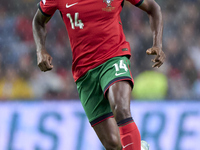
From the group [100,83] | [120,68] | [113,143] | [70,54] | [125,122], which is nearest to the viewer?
[125,122]

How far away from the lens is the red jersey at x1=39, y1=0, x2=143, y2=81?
127 inches

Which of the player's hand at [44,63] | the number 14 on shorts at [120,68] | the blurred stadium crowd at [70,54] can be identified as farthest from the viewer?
the blurred stadium crowd at [70,54]

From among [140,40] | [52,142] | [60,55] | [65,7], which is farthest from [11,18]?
[65,7]

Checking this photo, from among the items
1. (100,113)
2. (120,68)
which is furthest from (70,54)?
(120,68)

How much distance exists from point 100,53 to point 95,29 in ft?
0.72

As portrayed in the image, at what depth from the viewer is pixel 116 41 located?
3.26m

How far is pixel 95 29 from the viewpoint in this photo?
3.25 meters

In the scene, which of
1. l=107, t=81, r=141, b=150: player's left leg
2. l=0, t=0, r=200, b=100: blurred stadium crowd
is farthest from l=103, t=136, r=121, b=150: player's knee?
l=0, t=0, r=200, b=100: blurred stadium crowd

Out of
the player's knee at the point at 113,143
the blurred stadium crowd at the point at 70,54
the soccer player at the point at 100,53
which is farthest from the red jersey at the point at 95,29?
the blurred stadium crowd at the point at 70,54

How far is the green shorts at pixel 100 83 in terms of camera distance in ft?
9.93

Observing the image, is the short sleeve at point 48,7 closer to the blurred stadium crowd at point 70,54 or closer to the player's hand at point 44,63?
the player's hand at point 44,63

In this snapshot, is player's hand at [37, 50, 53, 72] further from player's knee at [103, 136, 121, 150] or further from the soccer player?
player's knee at [103, 136, 121, 150]

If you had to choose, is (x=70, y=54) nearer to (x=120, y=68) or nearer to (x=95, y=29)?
(x=95, y=29)

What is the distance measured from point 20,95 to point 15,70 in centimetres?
61
